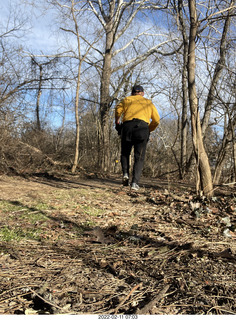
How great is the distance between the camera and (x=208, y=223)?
3191 millimetres

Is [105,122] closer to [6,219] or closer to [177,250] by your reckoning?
[6,219]

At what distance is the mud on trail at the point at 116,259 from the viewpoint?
1.49m

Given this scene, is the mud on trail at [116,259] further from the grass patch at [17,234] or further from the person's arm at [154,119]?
the person's arm at [154,119]

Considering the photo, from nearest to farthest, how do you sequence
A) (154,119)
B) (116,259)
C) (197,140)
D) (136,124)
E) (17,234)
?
(116,259) → (17,234) → (197,140) → (136,124) → (154,119)

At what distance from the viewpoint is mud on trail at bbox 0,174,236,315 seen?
1.49 meters

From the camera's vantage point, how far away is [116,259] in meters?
2.08

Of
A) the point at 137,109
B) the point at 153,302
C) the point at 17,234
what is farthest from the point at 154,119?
the point at 153,302

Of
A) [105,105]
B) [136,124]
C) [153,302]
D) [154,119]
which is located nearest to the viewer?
[153,302]

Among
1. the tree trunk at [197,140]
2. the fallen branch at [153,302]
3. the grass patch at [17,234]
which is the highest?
the tree trunk at [197,140]

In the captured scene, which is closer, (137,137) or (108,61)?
(137,137)

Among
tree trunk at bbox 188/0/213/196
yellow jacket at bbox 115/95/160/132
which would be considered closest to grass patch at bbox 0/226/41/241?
tree trunk at bbox 188/0/213/196

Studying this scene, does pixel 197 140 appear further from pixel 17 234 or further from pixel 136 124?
pixel 17 234

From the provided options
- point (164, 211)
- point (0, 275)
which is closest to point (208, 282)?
point (0, 275)

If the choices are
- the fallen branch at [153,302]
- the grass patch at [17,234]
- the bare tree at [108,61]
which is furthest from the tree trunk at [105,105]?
the fallen branch at [153,302]
